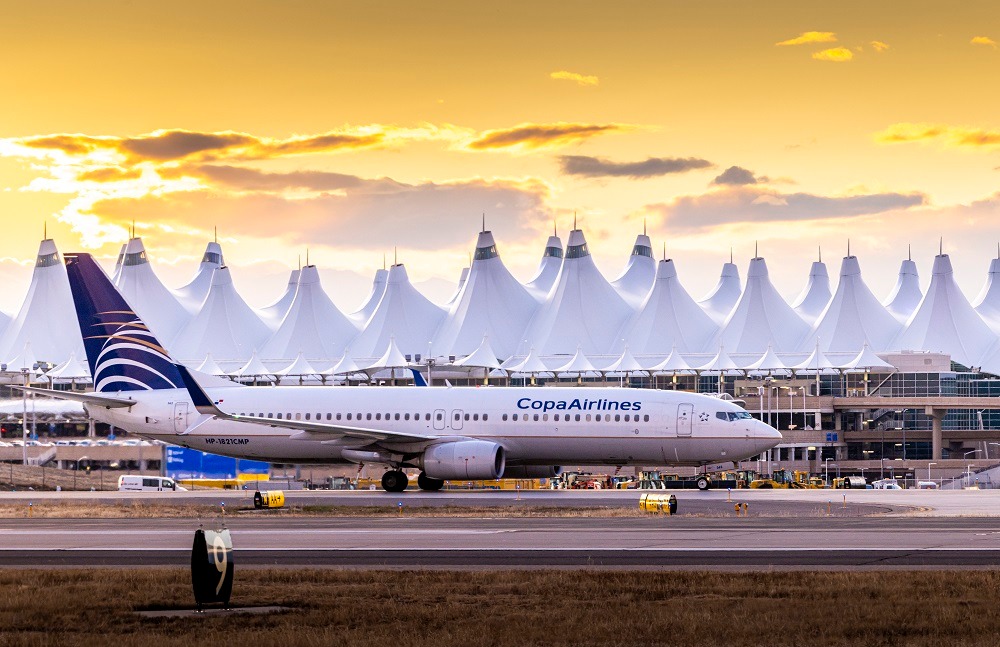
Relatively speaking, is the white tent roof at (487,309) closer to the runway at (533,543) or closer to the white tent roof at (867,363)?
the white tent roof at (867,363)

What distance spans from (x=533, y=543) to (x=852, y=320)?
396ft

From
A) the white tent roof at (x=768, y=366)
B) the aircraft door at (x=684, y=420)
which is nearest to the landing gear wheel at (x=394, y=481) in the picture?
the aircraft door at (x=684, y=420)

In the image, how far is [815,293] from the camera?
15962cm

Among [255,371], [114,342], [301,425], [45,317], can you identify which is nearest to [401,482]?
[301,425]

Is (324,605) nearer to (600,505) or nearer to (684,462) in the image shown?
(600,505)

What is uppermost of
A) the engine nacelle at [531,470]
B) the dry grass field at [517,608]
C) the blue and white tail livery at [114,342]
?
the blue and white tail livery at [114,342]

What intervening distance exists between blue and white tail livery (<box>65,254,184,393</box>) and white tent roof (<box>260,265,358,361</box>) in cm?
10673

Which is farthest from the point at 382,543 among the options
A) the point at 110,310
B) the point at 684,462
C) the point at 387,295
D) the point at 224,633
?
the point at 387,295

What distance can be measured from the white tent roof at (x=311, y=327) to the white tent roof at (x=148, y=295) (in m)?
12.4

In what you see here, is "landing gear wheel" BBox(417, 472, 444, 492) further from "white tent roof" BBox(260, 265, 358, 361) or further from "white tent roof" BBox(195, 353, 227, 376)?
"white tent roof" BBox(260, 265, 358, 361)

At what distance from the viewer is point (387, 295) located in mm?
159875

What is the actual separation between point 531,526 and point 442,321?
425ft

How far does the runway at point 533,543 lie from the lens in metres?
23.0

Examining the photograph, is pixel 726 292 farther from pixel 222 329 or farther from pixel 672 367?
pixel 222 329
